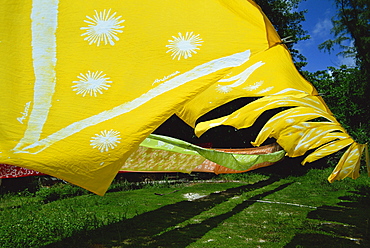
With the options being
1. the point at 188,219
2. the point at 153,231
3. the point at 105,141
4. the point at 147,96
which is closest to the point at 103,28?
the point at 147,96

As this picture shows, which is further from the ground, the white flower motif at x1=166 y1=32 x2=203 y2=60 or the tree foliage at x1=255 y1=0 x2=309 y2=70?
the tree foliage at x1=255 y1=0 x2=309 y2=70

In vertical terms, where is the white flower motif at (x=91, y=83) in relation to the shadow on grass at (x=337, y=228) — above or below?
above

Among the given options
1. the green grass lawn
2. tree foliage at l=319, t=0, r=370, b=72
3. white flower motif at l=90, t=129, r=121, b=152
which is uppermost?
tree foliage at l=319, t=0, r=370, b=72

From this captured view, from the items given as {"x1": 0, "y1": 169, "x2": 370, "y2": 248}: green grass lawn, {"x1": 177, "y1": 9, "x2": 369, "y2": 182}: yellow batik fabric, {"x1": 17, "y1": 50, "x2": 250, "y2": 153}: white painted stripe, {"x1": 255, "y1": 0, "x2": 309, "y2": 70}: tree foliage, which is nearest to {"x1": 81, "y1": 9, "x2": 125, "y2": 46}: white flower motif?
{"x1": 17, "y1": 50, "x2": 250, "y2": 153}: white painted stripe

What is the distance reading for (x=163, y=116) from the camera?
0.95m

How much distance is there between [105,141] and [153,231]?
3.72 m

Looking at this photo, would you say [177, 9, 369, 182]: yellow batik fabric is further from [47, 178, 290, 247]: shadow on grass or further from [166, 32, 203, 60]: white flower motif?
[47, 178, 290, 247]: shadow on grass

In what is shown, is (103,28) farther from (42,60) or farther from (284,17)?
(284,17)

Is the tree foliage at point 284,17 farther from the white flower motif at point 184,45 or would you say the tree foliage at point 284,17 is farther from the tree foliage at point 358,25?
the white flower motif at point 184,45

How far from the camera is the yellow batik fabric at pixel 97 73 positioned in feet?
2.76

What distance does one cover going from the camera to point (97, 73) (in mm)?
932

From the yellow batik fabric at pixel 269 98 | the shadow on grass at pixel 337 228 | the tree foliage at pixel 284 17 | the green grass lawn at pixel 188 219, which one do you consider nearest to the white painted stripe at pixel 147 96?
the yellow batik fabric at pixel 269 98

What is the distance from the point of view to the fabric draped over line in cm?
84

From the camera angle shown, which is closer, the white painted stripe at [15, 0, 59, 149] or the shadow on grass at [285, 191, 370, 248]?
the white painted stripe at [15, 0, 59, 149]
